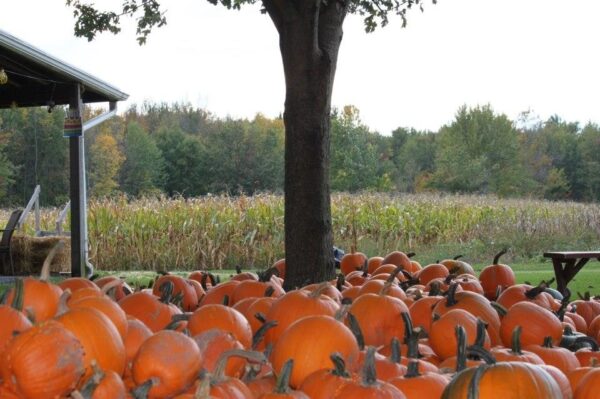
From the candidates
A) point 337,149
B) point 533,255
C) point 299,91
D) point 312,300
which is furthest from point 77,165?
point 337,149

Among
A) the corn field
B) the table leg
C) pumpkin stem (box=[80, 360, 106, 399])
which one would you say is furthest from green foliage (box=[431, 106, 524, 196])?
pumpkin stem (box=[80, 360, 106, 399])

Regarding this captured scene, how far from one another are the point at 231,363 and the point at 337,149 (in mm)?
50202

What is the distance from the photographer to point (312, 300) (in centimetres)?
312

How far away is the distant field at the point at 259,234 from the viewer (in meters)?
18.1

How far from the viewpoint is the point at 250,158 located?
52.8 m

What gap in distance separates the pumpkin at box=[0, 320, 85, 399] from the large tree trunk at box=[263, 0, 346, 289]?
3.28 m

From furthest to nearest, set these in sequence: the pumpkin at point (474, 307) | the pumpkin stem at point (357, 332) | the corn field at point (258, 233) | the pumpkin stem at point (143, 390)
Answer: the corn field at point (258, 233) → the pumpkin at point (474, 307) → the pumpkin stem at point (357, 332) → the pumpkin stem at point (143, 390)

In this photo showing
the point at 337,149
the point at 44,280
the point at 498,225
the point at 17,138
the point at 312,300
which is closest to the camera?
the point at 44,280

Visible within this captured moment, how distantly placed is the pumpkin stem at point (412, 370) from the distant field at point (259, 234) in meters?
14.3

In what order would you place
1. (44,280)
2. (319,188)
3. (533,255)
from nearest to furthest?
(44,280) < (319,188) < (533,255)

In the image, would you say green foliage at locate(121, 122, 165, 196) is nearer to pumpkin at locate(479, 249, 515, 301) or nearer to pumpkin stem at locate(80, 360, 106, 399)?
pumpkin at locate(479, 249, 515, 301)

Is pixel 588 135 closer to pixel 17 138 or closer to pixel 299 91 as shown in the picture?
pixel 17 138

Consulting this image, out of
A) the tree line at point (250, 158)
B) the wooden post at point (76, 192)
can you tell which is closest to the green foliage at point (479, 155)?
the tree line at point (250, 158)

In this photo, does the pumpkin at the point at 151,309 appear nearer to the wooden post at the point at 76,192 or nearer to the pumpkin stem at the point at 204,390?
the pumpkin stem at the point at 204,390
